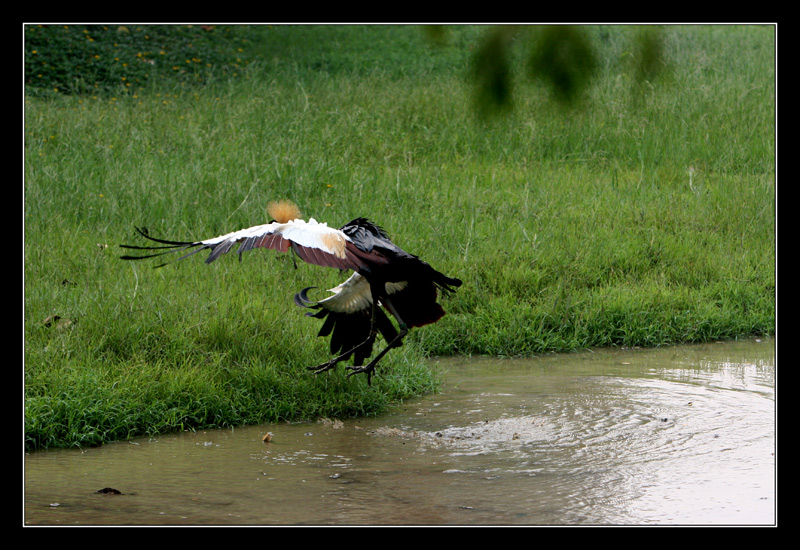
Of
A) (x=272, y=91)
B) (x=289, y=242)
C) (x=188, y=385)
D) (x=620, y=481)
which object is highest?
(x=272, y=91)

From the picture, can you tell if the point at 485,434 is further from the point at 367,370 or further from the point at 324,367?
the point at 324,367

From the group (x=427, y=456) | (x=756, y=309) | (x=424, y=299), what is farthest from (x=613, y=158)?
(x=427, y=456)

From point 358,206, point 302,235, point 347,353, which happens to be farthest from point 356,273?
point 358,206

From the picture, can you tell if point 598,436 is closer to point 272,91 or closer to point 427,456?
point 427,456

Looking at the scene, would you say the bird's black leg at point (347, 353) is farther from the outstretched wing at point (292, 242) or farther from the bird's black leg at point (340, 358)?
the outstretched wing at point (292, 242)

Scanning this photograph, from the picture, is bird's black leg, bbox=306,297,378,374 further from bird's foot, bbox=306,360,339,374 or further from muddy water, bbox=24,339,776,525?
muddy water, bbox=24,339,776,525

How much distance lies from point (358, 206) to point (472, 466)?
15.4 feet

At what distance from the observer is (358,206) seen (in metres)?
8.44

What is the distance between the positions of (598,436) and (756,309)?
3.23 m

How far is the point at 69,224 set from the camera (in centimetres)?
757

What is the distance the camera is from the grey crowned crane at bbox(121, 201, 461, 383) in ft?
13.0

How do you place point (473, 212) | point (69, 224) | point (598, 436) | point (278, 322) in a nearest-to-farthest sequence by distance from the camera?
1. point (598, 436)
2. point (278, 322)
3. point (69, 224)
4. point (473, 212)

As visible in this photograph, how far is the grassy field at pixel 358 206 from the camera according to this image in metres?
4.89

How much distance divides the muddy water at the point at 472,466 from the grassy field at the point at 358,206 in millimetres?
364
